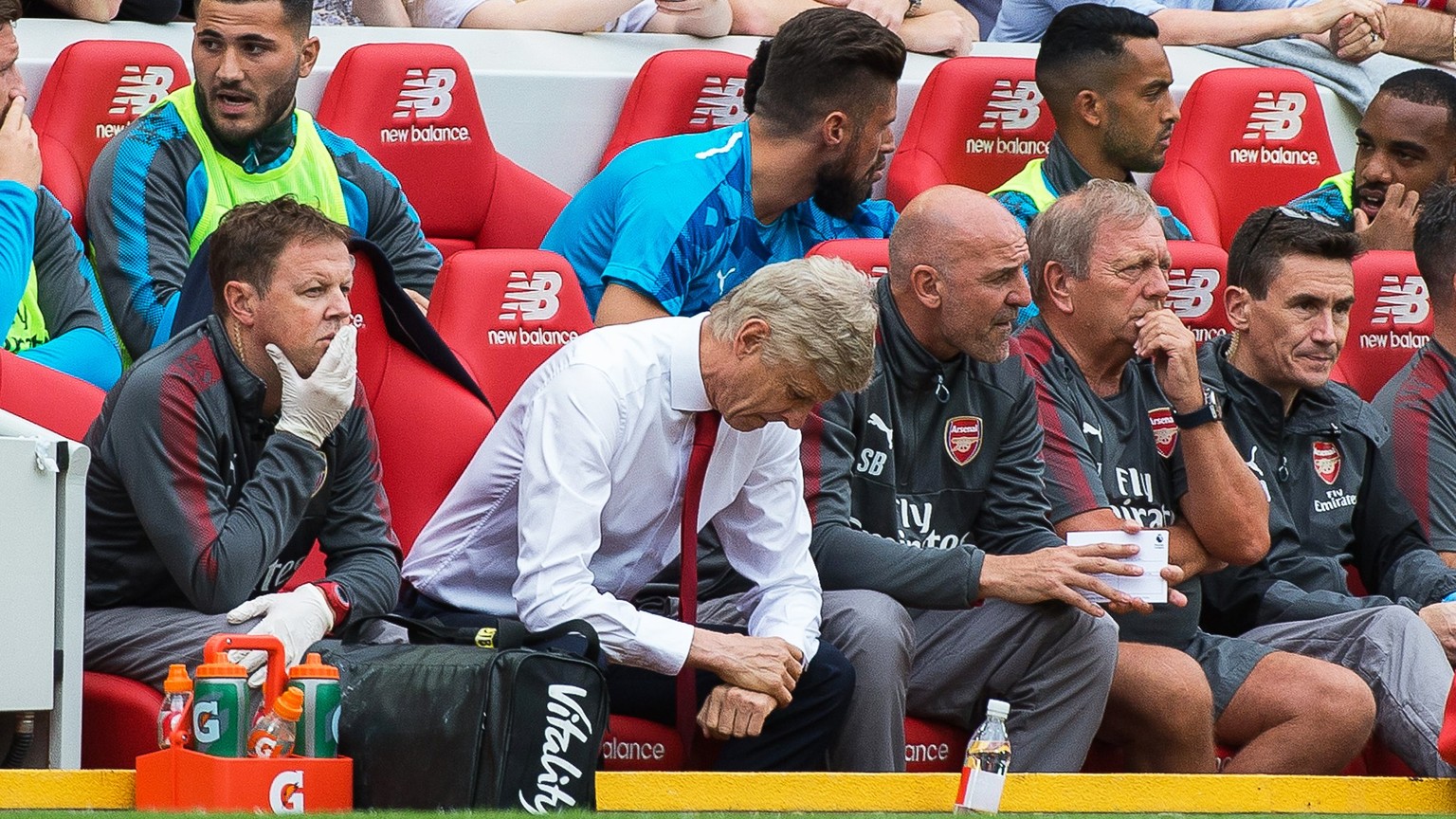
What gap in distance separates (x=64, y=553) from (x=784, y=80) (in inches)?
91.1

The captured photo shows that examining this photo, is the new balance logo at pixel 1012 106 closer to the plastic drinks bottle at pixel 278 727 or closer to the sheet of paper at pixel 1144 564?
the sheet of paper at pixel 1144 564

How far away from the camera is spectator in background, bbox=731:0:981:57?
6.11m

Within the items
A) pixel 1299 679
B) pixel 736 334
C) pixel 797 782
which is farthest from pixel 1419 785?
pixel 736 334

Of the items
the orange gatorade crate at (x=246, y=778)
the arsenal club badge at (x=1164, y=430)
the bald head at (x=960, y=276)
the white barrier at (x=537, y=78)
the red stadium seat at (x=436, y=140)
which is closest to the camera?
the orange gatorade crate at (x=246, y=778)

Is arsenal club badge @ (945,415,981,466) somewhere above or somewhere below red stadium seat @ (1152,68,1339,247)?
below

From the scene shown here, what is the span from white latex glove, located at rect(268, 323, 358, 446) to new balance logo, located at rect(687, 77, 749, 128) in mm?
2232

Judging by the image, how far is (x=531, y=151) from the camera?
18.3 feet

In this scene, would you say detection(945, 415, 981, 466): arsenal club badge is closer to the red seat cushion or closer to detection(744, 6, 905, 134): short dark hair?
detection(744, 6, 905, 134): short dark hair

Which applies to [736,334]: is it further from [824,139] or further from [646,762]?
[824,139]

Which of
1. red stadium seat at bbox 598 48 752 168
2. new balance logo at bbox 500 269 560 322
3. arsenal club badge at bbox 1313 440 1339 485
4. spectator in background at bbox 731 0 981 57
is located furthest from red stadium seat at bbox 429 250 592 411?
spectator in background at bbox 731 0 981 57

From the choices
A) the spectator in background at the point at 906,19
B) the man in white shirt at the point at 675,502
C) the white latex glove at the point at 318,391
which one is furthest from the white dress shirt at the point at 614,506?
the spectator in background at the point at 906,19

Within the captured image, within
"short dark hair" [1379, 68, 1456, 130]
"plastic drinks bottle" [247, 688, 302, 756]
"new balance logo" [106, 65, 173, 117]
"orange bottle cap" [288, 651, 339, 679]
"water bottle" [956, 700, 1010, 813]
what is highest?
"short dark hair" [1379, 68, 1456, 130]

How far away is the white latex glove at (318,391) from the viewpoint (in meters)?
3.37

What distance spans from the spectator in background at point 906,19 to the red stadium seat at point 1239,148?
759 mm
